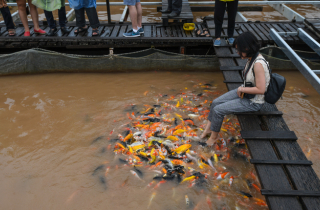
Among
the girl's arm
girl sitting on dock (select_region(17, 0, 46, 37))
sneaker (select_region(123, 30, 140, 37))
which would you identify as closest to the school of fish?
the girl's arm

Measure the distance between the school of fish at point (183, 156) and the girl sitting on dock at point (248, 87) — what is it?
20.8 inches

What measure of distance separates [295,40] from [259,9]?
3802mm

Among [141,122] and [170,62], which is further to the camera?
[170,62]

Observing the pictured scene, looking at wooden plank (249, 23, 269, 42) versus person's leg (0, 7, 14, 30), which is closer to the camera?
person's leg (0, 7, 14, 30)

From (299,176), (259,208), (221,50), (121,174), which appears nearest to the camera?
(299,176)

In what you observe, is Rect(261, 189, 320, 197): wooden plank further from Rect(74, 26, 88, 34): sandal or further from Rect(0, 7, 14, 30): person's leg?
Rect(0, 7, 14, 30): person's leg

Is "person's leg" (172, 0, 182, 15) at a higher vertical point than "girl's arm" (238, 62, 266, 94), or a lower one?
higher

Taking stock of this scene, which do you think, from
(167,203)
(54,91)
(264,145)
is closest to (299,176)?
(264,145)

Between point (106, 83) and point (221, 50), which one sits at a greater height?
point (221, 50)

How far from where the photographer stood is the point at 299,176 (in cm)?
313

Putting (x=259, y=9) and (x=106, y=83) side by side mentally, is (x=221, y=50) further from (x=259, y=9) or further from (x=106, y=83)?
(x=259, y=9)

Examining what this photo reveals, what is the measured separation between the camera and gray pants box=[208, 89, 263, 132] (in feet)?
12.5

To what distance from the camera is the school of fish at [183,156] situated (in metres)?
3.75

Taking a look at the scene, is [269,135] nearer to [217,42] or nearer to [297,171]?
[297,171]
